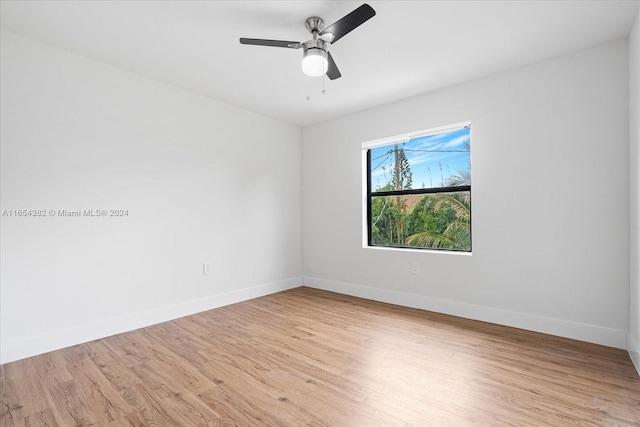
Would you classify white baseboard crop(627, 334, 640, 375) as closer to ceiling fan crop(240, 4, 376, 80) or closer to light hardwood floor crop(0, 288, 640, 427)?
light hardwood floor crop(0, 288, 640, 427)

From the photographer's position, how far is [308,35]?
2418mm

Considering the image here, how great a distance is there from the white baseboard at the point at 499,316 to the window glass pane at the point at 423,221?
618 millimetres

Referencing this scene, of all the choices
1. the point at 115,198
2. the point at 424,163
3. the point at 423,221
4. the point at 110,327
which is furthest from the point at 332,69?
the point at 110,327

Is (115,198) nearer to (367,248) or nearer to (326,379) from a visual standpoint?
(326,379)

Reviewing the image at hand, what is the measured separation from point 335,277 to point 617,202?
10.0ft

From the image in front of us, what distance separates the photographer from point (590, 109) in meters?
2.57

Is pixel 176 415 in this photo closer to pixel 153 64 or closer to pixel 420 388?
pixel 420 388

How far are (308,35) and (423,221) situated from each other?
2.42m

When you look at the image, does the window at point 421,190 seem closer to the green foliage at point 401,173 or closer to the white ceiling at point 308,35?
the green foliage at point 401,173

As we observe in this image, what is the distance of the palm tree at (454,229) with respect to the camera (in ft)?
11.2

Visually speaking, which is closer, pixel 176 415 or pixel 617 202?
pixel 176 415

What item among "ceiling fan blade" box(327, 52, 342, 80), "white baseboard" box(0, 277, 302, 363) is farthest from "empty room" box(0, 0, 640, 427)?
"ceiling fan blade" box(327, 52, 342, 80)

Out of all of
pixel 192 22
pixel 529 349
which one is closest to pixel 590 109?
pixel 529 349

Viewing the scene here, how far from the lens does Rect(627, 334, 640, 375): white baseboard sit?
6.89 ft
